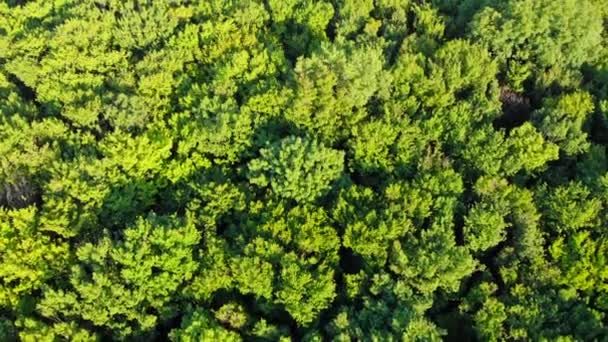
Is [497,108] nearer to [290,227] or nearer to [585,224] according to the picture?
[585,224]

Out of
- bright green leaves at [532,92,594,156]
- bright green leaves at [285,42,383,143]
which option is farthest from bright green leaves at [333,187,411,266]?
bright green leaves at [532,92,594,156]

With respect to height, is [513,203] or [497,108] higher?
[497,108]

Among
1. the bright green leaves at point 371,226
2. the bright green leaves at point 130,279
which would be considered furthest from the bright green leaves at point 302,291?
the bright green leaves at point 130,279

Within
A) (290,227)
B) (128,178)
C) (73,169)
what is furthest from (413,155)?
(73,169)

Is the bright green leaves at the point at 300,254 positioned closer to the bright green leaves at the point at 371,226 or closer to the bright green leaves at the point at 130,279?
the bright green leaves at the point at 371,226

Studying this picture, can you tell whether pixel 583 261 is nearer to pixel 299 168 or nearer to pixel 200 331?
pixel 299 168

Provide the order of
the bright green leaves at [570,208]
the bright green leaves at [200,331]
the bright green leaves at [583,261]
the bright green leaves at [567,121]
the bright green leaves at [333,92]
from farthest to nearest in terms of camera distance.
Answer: the bright green leaves at [333,92] → the bright green leaves at [567,121] → the bright green leaves at [570,208] → the bright green leaves at [583,261] → the bright green leaves at [200,331]
